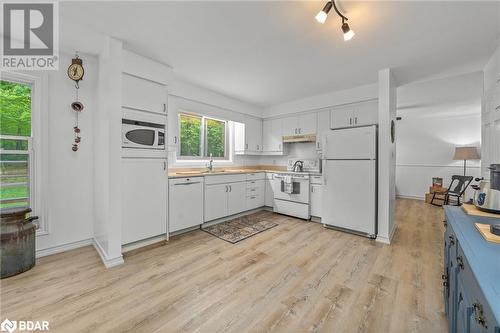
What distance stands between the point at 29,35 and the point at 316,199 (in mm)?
4293

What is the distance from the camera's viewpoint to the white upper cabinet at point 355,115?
11.3 ft

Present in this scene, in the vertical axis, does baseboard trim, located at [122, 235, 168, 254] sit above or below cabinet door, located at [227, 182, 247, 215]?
below

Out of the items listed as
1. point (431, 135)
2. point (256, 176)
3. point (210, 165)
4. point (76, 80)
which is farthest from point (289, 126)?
point (431, 135)

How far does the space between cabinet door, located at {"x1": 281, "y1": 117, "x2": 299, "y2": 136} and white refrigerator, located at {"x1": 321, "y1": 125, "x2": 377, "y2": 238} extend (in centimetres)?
105

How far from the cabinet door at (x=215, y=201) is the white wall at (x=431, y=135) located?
3.81m

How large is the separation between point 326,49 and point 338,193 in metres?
2.10

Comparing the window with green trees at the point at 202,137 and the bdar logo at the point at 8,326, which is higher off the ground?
the window with green trees at the point at 202,137

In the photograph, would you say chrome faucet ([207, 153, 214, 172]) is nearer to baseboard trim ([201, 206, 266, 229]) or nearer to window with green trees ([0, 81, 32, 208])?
baseboard trim ([201, 206, 266, 229])

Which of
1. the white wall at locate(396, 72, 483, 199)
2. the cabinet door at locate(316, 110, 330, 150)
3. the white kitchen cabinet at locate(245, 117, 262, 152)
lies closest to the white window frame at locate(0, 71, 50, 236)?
the white kitchen cabinet at locate(245, 117, 262, 152)

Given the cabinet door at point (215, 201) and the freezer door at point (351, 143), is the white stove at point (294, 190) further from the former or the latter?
the cabinet door at point (215, 201)

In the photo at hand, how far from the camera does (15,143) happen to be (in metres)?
2.28

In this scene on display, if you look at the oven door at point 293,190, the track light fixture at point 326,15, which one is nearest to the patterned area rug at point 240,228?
the oven door at point 293,190

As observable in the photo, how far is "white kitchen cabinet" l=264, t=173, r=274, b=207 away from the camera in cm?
443

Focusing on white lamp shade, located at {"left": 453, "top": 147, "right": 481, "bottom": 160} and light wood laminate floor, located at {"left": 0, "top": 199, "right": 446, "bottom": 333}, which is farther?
white lamp shade, located at {"left": 453, "top": 147, "right": 481, "bottom": 160}
